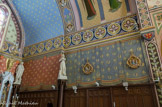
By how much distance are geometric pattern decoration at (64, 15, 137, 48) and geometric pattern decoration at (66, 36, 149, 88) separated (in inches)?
24.6

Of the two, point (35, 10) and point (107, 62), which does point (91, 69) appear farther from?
point (35, 10)

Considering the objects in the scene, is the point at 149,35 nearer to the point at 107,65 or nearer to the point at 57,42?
the point at 107,65

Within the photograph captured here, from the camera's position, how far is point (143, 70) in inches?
267

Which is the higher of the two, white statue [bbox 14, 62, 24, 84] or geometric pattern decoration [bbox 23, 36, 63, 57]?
geometric pattern decoration [bbox 23, 36, 63, 57]

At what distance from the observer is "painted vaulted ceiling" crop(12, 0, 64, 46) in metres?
10.3

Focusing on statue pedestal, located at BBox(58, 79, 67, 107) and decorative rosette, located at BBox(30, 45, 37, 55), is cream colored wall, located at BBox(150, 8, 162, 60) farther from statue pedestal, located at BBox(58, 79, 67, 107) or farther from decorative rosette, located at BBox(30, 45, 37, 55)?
decorative rosette, located at BBox(30, 45, 37, 55)

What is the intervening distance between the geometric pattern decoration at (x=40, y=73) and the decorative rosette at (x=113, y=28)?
3963 mm

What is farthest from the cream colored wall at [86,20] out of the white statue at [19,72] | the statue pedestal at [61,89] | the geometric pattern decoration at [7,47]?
the geometric pattern decoration at [7,47]

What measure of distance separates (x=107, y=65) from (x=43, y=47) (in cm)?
560

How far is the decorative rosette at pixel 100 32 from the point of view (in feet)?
28.6

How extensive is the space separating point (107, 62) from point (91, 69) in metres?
1.03

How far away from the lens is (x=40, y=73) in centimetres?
1029

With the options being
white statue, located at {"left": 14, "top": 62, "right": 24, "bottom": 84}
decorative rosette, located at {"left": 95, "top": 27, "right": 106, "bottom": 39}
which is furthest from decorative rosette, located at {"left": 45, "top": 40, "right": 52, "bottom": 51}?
decorative rosette, located at {"left": 95, "top": 27, "right": 106, "bottom": 39}

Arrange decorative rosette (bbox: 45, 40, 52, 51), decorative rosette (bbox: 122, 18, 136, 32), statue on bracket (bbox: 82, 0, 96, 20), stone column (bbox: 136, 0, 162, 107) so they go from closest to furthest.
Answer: stone column (bbox: 136, 0, 162, 107), decorative rosette (bbox: 122, 18, 136, 32), statue on bracket (bbox: 82, 0, 96, 20), decorative rosette (bbox: 45, 40, 52, 51)
